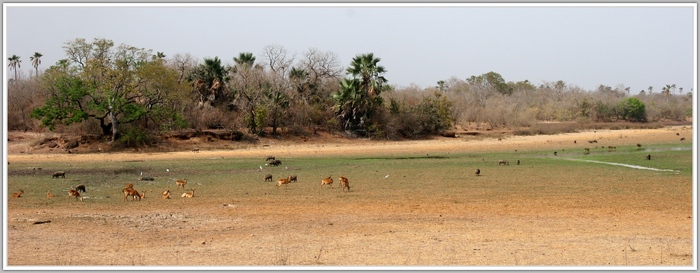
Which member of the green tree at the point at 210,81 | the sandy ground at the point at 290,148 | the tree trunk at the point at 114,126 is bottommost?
the sandy ground at the point at 290,148

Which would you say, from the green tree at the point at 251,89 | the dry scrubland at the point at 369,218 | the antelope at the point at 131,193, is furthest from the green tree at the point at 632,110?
the antelope at the point at 131,193

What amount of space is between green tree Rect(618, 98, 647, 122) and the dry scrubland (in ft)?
225

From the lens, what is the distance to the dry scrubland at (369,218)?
1161 cm

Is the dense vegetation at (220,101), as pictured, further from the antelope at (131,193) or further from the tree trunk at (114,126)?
the antelope at (131,193)

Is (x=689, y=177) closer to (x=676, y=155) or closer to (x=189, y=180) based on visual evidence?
(x=676, y=155)

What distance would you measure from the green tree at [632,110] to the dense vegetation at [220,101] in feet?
56.8

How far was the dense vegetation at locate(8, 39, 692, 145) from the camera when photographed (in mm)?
A: 44219

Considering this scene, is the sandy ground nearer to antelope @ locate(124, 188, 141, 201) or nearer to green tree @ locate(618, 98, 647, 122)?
antelope @ locate(124, 188, 141, 201)

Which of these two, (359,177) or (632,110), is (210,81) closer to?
(359,177)

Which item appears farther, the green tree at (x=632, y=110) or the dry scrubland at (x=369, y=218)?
the green tree at (x=632, y=110)

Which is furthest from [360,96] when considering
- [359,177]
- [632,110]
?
[632,110]

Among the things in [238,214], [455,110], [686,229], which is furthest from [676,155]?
[455,110]

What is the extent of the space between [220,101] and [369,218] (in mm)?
43252

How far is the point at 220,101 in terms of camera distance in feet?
189
